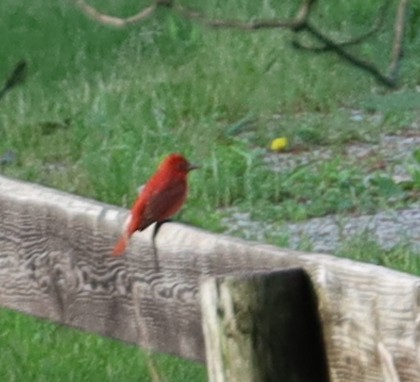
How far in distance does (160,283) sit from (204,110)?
5100 mm

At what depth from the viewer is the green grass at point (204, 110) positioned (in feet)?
21.6

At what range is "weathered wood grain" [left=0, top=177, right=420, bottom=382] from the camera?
6.91 feet

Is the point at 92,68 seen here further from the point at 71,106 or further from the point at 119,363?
the point at 119,363

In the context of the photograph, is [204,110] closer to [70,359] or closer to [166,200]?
[70,359]

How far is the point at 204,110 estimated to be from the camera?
775 cm

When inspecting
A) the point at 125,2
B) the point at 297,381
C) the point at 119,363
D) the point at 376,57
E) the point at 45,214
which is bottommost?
the point at 125,2

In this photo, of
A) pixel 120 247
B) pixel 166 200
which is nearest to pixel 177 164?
pixel 166 200

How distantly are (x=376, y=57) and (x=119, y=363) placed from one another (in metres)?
3.60

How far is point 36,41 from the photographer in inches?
356

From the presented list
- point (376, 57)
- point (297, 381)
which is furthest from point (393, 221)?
point (297, 381)

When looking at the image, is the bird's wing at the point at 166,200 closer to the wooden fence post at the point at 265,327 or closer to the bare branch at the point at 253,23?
the wooden fence post at the point at 265,327

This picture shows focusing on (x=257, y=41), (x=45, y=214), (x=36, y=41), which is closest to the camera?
(x=45, y=214)

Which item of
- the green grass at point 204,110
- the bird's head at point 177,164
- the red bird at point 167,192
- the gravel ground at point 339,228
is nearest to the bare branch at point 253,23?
the red bird at point 167,192

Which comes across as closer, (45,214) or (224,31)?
(45,214)
